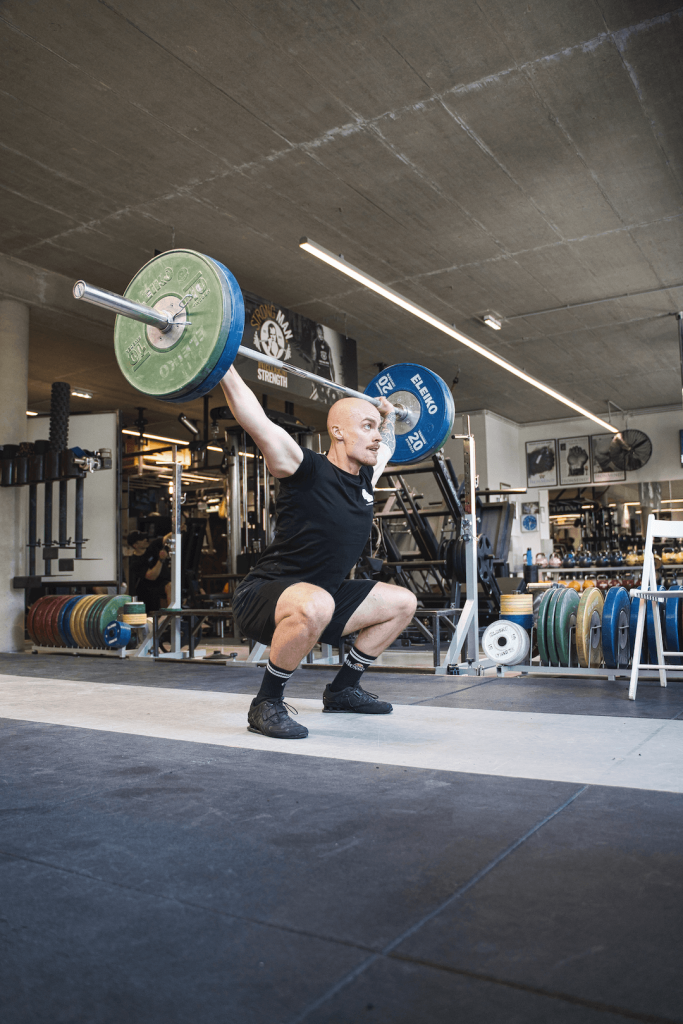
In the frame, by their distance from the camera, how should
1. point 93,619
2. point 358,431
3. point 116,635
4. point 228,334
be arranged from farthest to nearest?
point 93,619 < point 116,635 < point 358,431 < point 228,334

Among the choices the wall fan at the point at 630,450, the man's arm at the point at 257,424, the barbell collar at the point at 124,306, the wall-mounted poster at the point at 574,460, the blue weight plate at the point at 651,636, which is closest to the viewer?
the barbell collar at the point at 124,306

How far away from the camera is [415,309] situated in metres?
6.98

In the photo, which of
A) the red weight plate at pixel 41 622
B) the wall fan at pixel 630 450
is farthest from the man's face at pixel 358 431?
the wall fan at pixel 630 450

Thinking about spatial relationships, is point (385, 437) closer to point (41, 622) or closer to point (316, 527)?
point (316, 527)

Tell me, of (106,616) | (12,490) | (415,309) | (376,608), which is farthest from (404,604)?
(12,490)

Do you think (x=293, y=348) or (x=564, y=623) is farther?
(x=293, y=348)

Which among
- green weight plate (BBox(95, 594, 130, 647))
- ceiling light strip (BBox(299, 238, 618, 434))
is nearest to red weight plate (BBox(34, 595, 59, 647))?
green weight plate (BBox(95, 594, 130, 647))

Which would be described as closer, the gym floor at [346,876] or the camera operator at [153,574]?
the gym floor at [346,876]

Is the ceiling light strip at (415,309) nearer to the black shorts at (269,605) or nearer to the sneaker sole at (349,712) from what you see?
the black shorts at (269,605)

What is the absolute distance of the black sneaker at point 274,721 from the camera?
2430mm

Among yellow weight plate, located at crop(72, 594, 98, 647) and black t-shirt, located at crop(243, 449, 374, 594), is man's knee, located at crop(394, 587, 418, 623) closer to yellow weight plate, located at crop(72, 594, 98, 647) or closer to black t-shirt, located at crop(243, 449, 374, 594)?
black t-shirt, located at crop(243, 449, 374, 594)

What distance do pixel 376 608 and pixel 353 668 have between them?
290 millimetres

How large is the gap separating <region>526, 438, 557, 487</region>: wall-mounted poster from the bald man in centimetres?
1000

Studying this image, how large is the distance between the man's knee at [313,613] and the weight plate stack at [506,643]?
1.87 meters
